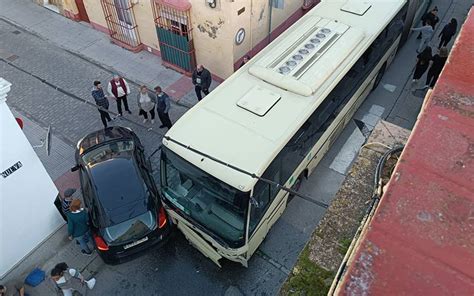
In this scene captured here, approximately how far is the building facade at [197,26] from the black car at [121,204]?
4811mm

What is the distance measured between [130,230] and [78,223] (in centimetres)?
105

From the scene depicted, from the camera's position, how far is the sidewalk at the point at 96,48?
12.7 m

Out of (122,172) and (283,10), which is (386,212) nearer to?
(122,172)

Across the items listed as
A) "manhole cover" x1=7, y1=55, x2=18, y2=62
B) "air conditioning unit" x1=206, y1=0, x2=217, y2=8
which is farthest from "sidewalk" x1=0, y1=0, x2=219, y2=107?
"air conditioning unit" x1=206, y1=0, x2=217, y2=8

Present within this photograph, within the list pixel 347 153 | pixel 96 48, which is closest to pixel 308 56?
pixel 347 153

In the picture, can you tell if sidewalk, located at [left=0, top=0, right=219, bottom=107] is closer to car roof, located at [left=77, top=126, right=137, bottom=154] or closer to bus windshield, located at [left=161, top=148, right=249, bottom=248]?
car roof, located at [left=77, top=126, right=137, bottom=154]

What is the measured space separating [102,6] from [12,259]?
31.5ft

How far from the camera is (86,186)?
329 inches

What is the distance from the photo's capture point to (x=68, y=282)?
707cm

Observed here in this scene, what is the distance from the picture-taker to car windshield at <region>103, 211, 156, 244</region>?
7.61 m

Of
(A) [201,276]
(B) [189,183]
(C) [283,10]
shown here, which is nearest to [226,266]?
(A) [201,276]

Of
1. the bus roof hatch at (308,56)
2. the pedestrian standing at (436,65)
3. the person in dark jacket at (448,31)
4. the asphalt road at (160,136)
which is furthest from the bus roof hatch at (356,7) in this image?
the person in dark jacket at (448,31)

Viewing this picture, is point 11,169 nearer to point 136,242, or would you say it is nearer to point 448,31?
point 136,242

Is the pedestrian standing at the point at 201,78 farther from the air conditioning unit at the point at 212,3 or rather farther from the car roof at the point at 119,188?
the car roof at the point at 119,188
